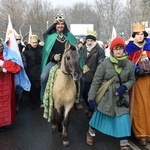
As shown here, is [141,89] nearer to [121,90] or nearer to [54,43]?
[121,90]

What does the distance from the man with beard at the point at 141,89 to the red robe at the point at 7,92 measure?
259cm

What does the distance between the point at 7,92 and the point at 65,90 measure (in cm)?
164

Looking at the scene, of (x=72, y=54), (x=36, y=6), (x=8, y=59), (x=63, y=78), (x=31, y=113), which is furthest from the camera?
(x=36, y=6)

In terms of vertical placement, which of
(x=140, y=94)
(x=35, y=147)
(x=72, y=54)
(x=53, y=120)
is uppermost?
(x=72, y=54)

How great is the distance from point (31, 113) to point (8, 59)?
230 centimetres

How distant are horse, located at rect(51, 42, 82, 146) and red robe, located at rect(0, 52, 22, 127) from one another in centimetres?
122

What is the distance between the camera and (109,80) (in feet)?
15.7

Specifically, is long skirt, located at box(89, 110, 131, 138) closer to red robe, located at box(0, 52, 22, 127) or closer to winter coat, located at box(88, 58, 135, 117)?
winter coat, located at box(88, 58, 135, 117)

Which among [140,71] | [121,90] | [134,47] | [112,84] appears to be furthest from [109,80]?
[134,47]

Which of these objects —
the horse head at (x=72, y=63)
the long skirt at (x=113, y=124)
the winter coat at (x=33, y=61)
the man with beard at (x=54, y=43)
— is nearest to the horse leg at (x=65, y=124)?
the long skirt at (x=113, y=124)

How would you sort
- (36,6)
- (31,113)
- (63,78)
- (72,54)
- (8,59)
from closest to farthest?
(72,54)
(63,78)
(8,59)
(31,113)
(36,6)

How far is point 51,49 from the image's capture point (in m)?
5.91

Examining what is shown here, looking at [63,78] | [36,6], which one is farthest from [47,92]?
[36,6]

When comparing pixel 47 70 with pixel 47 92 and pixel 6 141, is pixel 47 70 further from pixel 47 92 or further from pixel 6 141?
pixel 6 141
